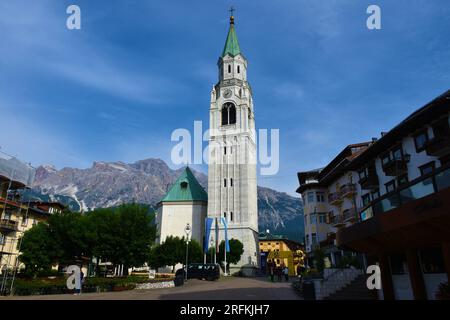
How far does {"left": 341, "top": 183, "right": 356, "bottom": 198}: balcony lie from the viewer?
3591 cm

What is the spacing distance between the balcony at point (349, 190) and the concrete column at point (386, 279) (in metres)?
18.2

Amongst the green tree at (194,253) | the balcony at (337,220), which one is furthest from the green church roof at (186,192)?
the balcony at (337,220)

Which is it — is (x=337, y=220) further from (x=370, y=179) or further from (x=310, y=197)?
(x=370, y=179)

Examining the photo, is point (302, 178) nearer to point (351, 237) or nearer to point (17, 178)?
point (351, 237)

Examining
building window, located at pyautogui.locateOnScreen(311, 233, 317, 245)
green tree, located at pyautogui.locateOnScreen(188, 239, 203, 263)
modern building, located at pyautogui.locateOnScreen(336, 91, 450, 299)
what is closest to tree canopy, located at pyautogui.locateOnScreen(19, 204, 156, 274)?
green tree, located at pyautogui.locateOnScreen(188, 239, 203, 263)

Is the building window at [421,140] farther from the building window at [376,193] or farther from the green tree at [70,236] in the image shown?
the green tree at [70,236]

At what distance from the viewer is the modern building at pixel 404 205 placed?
12.0 m

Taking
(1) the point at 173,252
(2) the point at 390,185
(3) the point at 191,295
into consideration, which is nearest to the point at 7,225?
(1) the point at 173,252

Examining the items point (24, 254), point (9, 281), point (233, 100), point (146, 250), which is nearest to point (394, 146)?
point (146, 250)

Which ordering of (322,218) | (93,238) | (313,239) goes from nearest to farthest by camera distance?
(93,238)
(322,218)
(313,239)

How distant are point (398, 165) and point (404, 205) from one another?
13891 millimetres

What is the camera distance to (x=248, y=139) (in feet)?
232

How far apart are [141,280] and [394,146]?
950 inches

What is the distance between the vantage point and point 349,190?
36312 millimetres
